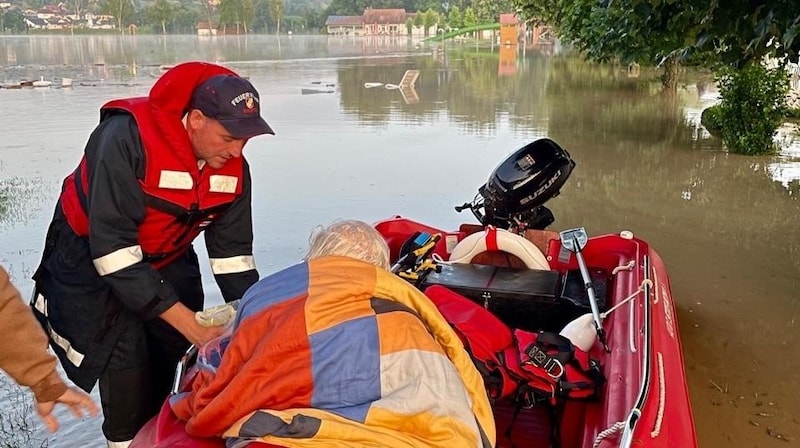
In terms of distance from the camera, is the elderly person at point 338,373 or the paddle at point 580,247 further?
the paddle at point 580,247

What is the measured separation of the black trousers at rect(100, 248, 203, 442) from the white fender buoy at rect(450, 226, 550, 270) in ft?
4.06

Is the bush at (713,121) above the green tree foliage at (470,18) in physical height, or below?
below

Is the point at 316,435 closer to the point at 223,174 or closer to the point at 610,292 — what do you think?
the point at 223,174

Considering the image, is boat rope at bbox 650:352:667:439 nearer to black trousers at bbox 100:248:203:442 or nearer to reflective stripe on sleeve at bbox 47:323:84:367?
black trousers at bbox 100:248:203:442

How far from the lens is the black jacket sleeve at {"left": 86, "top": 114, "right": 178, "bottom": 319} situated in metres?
2.14

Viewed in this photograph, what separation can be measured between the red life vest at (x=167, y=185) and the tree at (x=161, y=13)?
7743 cm

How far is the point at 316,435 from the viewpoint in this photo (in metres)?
1.52

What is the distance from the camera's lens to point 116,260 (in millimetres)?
2164

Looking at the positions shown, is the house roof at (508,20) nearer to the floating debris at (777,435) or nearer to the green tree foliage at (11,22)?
the green tree foliage at (11,22)

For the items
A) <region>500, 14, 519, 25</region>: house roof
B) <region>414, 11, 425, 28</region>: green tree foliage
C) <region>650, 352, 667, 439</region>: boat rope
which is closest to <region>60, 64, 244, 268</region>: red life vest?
<region>650, 352, 667, 439</region>: boat rope

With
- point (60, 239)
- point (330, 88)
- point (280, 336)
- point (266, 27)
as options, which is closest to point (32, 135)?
point (330, 88)

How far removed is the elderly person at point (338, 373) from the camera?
5.06 feet

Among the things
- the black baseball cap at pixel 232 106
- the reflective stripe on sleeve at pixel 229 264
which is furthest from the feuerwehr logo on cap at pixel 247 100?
the reflective stripe on sleeve at pixel 229 264

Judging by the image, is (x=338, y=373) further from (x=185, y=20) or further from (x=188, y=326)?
(x=185, y=20)
